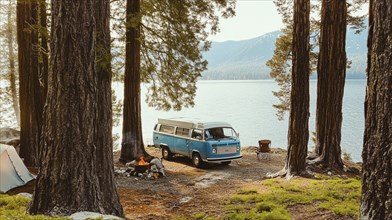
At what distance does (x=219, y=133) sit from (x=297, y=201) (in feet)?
26.3

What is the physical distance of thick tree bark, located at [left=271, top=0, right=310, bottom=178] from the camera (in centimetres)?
1095

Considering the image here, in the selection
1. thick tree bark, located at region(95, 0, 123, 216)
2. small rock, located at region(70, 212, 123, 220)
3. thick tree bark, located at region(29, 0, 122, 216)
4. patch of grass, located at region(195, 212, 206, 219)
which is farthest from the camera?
patch of grass, located at region(195, 212, 206, 219)

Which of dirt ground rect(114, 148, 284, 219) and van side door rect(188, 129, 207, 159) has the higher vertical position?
van side door rect(188, 129, 207, 159)

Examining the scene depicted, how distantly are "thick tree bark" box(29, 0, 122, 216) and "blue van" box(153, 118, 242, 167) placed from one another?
29.5 feet

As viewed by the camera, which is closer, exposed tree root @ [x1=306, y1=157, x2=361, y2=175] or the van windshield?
exposed tree root @ [x1=306, y1=157, x2=361, y2=175]

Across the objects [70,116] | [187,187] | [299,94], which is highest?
[299,94]

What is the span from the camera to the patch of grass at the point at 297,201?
6.43 m

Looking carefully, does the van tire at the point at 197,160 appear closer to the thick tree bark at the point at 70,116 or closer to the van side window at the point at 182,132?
the van side window at the point at 182,132

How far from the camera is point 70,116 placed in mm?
5531

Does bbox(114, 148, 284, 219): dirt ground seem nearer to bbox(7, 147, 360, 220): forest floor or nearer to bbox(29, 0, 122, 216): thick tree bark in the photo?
bbox(7, 147, 360, 220): forest floor

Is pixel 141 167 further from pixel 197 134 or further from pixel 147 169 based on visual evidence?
pixel 197 134

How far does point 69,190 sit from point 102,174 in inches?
22.7

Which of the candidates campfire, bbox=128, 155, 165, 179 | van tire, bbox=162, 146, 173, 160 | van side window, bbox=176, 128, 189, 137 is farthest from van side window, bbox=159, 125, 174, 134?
campfire, bbox=128, 155, 165, 179

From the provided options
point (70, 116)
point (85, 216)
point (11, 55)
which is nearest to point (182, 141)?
point (70, 116)
